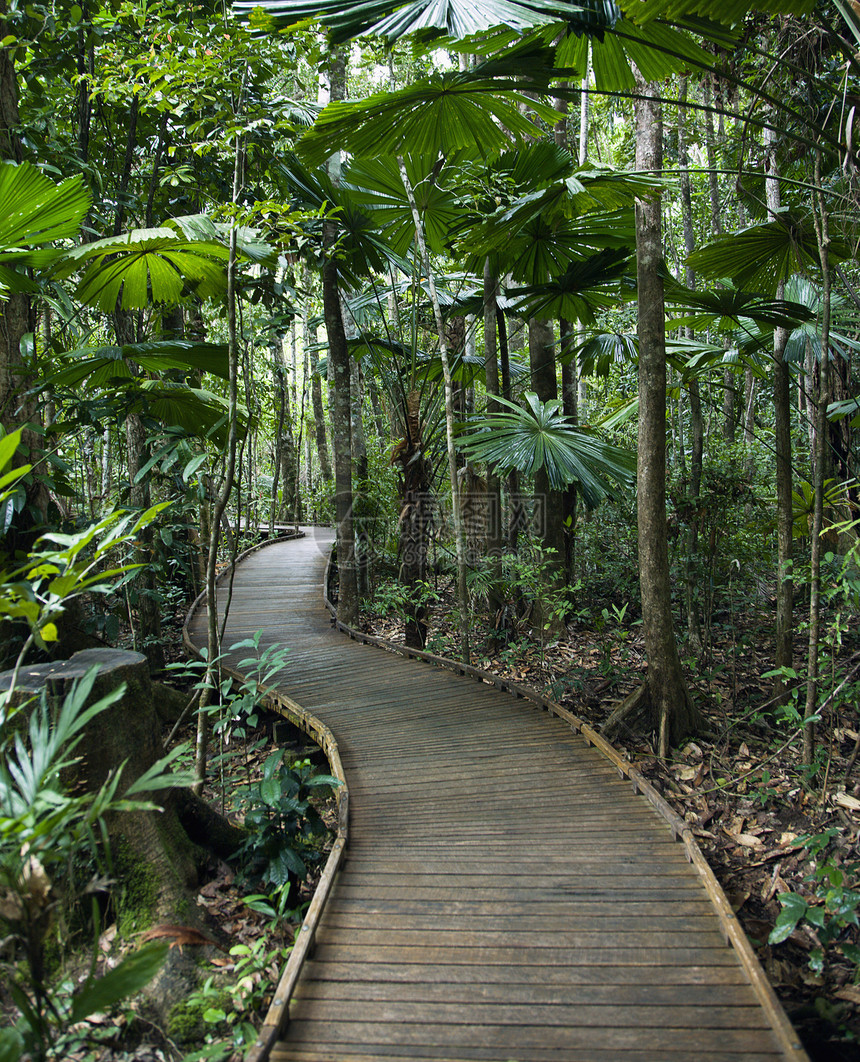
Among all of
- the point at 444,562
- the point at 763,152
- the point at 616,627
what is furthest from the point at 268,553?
the point at 763,152

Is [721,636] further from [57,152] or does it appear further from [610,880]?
[57,152]

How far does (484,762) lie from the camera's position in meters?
4.02

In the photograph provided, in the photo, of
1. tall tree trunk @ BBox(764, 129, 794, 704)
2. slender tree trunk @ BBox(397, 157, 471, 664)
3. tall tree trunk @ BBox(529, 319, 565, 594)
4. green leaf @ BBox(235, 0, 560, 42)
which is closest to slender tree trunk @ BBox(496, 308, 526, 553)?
tall tree trunk @ BBox(529, 319, 565, 594)

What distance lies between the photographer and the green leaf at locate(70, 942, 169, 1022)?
1.57 m

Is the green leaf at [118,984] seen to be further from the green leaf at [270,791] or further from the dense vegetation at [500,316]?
the green leaf at [270,791]

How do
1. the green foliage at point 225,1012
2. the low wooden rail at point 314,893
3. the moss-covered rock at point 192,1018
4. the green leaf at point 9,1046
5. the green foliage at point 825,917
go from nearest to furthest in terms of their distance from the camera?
the green leaf at point 9,1046 → the low wooden rail at point 314,893 → the green foliage at point 225,1012 → the moss-covered rock at point 192,1018 → the green foliage at point 825,917

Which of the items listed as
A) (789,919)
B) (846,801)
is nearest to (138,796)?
(789,919)

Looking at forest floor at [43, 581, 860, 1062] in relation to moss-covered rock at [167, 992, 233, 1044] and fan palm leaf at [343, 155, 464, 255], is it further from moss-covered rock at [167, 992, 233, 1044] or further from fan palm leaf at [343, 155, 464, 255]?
fan palm leaf at [343, 155, 464, 255]

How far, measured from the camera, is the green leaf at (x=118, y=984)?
61.9 inches

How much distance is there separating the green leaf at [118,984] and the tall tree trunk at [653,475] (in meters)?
3.81

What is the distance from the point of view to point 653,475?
4.66 m

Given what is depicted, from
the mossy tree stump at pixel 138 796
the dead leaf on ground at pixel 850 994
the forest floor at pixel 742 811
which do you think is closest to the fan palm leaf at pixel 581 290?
the forest floor at pixel 742 811

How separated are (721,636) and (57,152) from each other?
7.82 metres

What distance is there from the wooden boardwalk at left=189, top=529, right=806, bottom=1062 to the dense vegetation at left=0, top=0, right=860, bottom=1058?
0.49 meters
